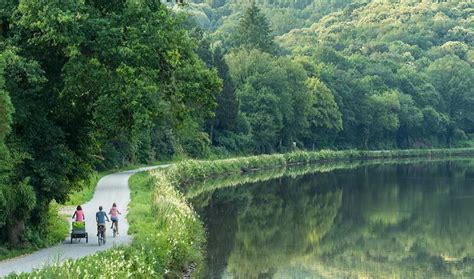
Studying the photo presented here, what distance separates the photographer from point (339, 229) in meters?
45.6

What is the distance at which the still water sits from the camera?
3291 centimetres

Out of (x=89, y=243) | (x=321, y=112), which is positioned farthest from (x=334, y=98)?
(x=89, y=243)

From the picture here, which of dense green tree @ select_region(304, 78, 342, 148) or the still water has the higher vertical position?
dense green tree @ select_region(304, 78, 342, 148)

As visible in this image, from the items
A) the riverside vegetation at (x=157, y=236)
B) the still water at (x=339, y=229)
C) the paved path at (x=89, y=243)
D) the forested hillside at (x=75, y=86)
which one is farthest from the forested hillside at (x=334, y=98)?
the forested hillside at (x=75, y=86)

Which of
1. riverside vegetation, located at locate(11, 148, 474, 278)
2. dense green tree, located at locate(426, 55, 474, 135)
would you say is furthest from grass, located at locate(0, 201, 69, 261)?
dense green tree, located at locate(426, 55, 474, 135)

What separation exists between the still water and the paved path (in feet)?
12.3

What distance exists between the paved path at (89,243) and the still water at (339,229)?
375 centimetres

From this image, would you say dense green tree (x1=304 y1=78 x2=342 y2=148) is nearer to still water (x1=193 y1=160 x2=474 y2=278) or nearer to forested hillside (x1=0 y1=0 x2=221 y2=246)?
still water (x1=193 y1=160 x2=474 y2=278)

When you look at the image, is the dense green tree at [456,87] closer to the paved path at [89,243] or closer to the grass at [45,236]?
Answer: the paved path at [89,243]

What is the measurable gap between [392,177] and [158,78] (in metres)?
61.5

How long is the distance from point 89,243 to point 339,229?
19650 mm

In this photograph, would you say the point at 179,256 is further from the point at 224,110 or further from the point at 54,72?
the point at 224,110

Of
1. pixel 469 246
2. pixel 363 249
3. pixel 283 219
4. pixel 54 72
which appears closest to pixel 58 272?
pixel 54 72

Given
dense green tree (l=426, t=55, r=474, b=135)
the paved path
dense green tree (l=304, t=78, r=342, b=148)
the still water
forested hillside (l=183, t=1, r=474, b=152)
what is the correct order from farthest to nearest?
dense green tree (l=426, t=55, r=474, b=135), dense green tree (l=304, t=78, r=342, b=148), forested hillside (l=183, t=1, r=474, b=152), the still water, the paved path
